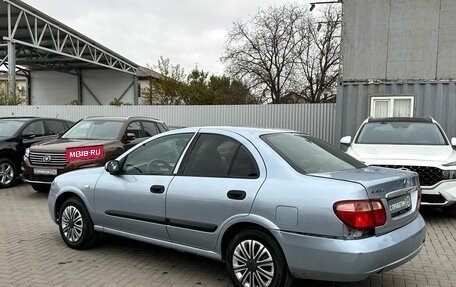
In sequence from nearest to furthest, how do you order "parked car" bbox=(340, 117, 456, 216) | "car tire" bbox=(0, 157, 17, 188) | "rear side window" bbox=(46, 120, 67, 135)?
"parked car" bbox=(340, 117, 456, 216) < "car tire" bbox=(0, 157, 17, 188) < "rear side window" bbox=(46, 120, 67, 135)

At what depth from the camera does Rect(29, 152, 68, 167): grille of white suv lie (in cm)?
864

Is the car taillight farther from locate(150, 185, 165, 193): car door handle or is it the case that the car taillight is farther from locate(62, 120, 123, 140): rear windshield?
locate(62, 120, 123, 140): rear windshield

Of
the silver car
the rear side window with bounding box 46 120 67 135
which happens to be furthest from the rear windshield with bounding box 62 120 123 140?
the silver car

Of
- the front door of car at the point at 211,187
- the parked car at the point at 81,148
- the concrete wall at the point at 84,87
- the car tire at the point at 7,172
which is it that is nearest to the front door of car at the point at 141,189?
the front door of car at the point at 211,187

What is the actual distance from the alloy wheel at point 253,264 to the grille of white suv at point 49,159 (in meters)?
5.76

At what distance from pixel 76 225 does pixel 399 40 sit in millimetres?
9599

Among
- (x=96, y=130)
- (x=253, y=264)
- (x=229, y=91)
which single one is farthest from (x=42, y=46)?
(x=253, y=264)

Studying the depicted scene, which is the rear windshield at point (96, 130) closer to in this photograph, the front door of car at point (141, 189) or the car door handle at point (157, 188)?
the front door of car at point (141, 189)

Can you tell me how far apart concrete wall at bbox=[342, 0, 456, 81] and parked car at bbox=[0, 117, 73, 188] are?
8123 mm

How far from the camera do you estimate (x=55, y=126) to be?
12.0 m

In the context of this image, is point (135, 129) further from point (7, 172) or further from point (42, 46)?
point (42, 46)

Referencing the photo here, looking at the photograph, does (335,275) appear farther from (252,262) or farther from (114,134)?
(114,134)

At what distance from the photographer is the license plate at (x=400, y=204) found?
3650 millimetres

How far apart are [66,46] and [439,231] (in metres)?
32.6
